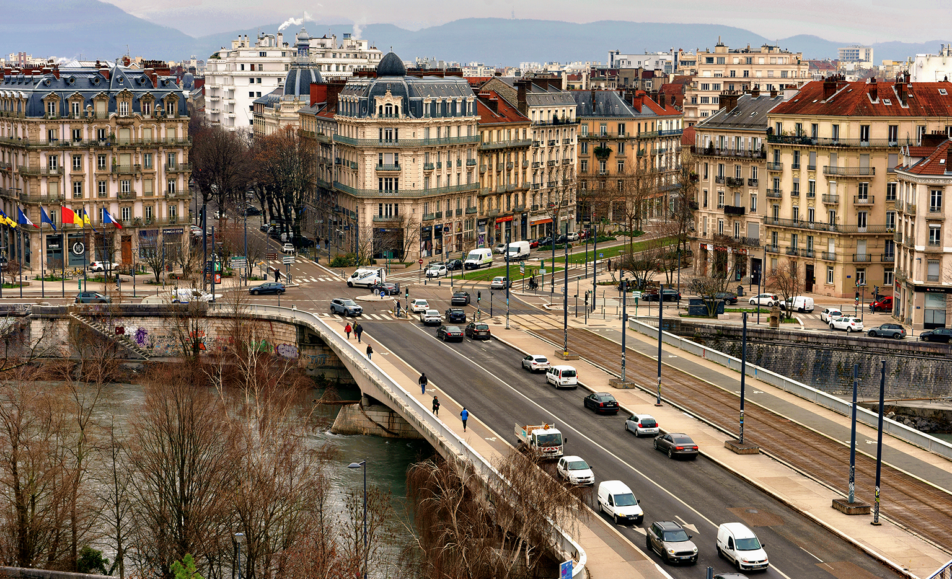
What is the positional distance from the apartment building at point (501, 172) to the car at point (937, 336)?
56.3 m

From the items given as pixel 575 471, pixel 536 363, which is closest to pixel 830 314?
pixel 536 363

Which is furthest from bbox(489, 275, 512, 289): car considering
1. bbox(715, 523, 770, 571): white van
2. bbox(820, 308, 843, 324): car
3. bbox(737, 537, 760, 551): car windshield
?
bbox(737, 537, 760, 551): car windshield

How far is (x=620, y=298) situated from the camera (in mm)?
103938

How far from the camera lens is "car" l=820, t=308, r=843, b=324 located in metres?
89.9

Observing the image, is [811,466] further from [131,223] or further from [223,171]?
[223,171]

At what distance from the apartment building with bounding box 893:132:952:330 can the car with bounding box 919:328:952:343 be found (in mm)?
4300

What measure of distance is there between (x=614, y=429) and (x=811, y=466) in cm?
1079

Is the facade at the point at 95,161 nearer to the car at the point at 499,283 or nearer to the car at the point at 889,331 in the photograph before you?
the car at the point at 499,283

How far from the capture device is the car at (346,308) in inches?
3792

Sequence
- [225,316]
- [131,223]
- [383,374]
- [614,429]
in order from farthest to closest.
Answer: [131,223] → [225,316] → [383,374] → [614,429]

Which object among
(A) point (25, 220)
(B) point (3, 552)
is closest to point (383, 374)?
(B) point (3, 552)

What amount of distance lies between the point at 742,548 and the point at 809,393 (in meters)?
28.0

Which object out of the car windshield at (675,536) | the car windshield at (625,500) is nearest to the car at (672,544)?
the car windshield at (675,536)

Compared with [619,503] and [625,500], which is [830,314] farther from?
[619,503]
